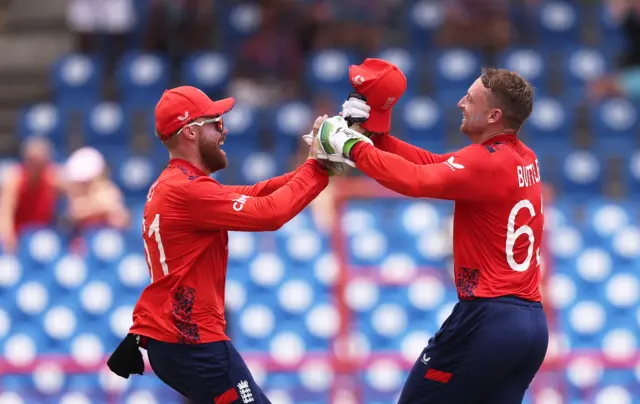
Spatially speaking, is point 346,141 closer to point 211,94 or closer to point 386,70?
point 386,70

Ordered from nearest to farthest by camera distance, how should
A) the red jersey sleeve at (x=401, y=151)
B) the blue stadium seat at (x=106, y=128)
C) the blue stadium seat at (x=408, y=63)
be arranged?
the red jersey sleeve at (x=401, y=151)
the blue stadium seat at (x=106, y=128)
the blue stadium seat at (x=408, y=63)

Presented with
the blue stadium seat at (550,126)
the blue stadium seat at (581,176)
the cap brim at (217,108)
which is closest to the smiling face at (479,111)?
the cap brim at (217,108)

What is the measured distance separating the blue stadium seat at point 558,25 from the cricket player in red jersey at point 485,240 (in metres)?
7.79

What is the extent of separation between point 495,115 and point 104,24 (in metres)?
8.55

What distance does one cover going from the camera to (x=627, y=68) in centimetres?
1252

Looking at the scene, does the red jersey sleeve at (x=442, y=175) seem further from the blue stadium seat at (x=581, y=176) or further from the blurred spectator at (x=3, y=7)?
the blurred spectator at (x=3, y=7)

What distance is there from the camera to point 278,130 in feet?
38.9

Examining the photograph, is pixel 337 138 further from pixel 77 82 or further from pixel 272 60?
pixel 77 82

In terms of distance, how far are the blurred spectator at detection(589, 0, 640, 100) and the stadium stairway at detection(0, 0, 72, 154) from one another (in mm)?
6302

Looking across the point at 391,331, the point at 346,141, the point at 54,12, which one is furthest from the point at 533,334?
the point at 54,12

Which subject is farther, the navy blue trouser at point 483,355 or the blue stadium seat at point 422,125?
the blue stadium seat at point 422,125

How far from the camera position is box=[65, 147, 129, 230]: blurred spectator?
31.5 feet

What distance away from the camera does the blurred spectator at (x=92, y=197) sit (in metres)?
9.60

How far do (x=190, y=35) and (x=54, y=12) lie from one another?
7.97 feet
